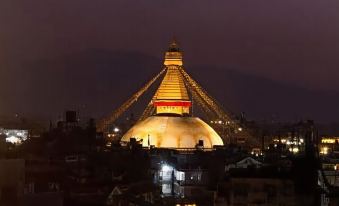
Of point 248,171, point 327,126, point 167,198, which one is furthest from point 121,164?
point 327,126

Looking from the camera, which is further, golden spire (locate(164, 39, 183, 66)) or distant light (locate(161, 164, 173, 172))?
golden spire (locate(164, 39, 183, 66))

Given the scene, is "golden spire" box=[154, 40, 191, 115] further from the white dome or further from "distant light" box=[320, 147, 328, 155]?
"distant light" box=[320, 147, 328, 155]

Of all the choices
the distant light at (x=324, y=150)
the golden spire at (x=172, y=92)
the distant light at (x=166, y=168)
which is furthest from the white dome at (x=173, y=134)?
the distant light at (x=166, y=168)

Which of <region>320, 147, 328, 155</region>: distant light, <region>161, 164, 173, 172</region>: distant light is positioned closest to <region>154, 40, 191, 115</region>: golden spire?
<region>320, 147, 328, 155</region>: distant light

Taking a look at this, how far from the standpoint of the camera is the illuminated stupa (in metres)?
38.2

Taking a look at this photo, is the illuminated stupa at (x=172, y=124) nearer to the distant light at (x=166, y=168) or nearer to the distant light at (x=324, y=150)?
the distant light at (x=324, y=150)

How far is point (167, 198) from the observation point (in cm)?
2047

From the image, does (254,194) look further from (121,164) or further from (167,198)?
(121,164)

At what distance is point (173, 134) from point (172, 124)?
66 cm

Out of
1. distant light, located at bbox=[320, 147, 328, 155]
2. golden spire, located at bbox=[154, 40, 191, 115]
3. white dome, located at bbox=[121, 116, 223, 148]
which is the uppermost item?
golden spire, located at bbox=[154, 40, 191, 115]

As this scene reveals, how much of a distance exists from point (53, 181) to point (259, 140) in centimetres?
2823

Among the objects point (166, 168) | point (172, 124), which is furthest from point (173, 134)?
point (166, 168)

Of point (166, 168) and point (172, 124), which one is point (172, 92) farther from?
point (166, 168)

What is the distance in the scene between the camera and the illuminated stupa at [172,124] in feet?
125
